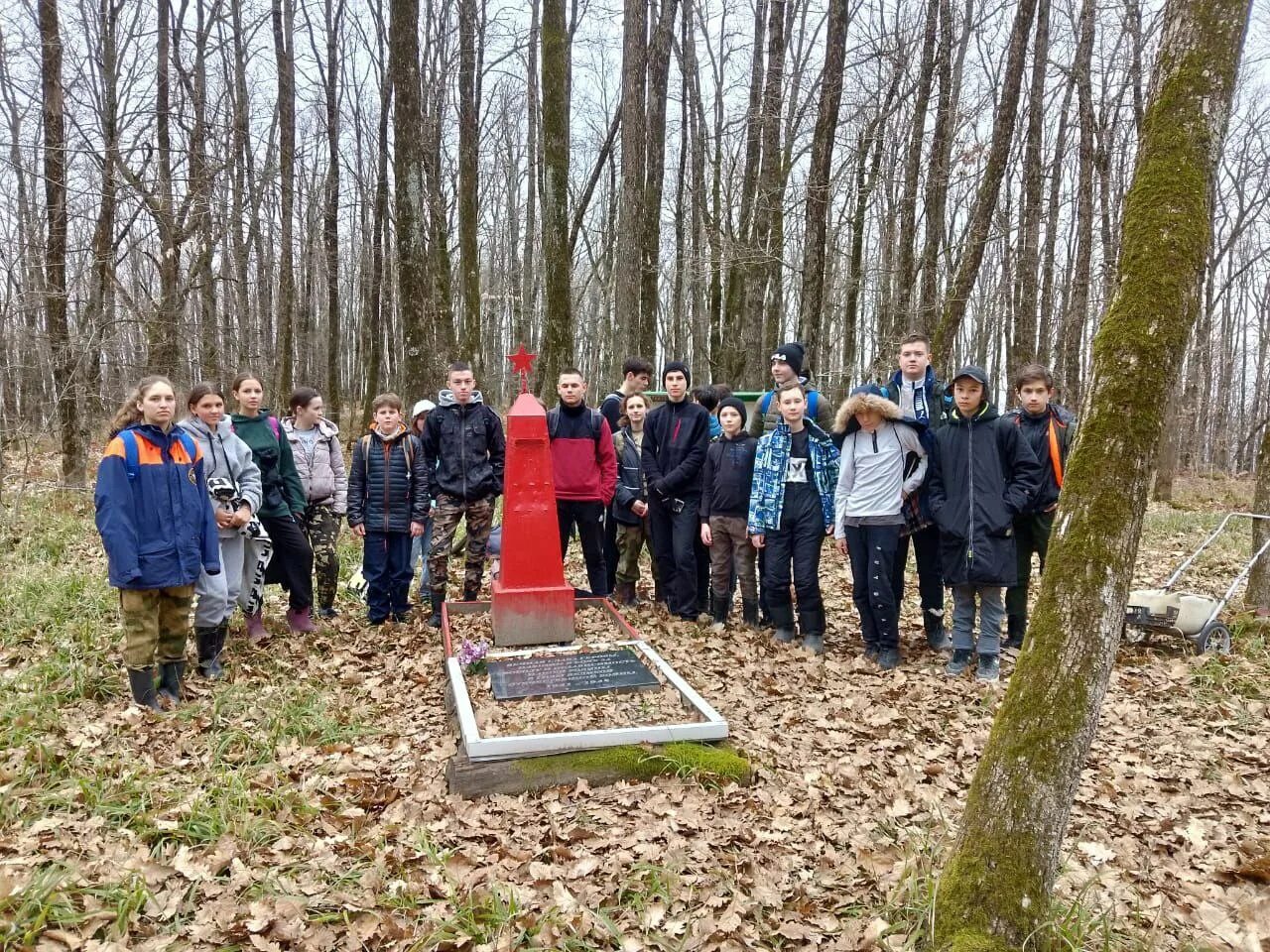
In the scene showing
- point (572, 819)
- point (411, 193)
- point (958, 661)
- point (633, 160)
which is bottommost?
point (572, 819)

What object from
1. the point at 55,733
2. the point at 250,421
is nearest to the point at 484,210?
the point at 250,421

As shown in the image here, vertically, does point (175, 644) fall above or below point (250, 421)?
below

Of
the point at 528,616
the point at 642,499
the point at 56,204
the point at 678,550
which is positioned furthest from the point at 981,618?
the point at 56,204

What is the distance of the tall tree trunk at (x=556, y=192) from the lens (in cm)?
1025

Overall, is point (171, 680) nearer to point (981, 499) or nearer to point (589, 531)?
point (589, 531)

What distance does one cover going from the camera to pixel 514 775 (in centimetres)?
436

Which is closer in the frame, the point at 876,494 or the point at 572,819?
the point at 572,819

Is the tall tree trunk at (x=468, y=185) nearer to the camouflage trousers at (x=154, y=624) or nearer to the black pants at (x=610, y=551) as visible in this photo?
the black pants at (x=610, y=551)

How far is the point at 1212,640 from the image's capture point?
6.33 meters

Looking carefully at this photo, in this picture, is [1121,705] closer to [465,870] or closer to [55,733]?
[465,870]

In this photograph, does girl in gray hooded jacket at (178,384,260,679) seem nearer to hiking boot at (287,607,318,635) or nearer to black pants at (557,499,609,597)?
hiking boot at (287,607,318,635)

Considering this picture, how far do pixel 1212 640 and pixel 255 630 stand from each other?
7.75 m

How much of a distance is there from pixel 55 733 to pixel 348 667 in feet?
6.28

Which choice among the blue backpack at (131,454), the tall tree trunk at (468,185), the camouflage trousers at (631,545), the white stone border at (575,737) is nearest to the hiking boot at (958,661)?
the white stone border at (575,737)
